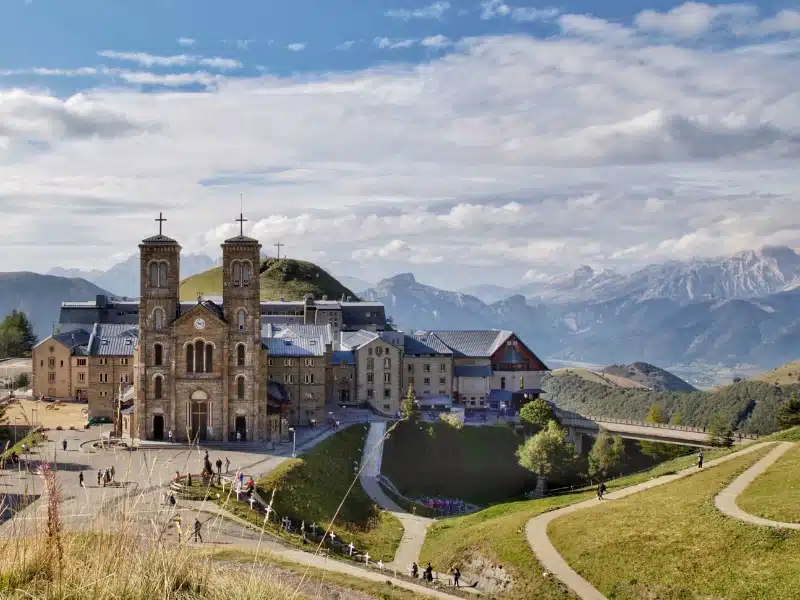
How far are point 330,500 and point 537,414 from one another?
42.1 meters

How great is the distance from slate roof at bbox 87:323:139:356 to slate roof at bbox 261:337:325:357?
16207 mm

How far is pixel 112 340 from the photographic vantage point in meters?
95.8

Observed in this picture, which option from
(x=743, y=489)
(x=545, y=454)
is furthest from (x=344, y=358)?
(x=743, y=489)

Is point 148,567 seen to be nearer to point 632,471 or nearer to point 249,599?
point 249,599

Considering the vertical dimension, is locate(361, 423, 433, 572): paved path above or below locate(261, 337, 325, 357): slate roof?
below

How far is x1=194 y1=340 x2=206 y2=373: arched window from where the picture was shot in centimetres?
7881

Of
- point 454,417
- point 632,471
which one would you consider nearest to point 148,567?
point 454,417

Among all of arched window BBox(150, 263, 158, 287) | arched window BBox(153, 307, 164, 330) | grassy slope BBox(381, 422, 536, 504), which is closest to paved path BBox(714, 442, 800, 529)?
grassy slope BBox(381, 422, 536, 504)

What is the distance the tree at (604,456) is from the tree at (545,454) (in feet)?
19.1

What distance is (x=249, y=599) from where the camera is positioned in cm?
1055

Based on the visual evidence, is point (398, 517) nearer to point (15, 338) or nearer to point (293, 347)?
point (293, 347)

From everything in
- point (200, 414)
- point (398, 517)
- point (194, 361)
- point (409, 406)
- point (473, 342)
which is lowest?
→ point (398, 517)

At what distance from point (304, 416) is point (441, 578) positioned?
44846 millimetres

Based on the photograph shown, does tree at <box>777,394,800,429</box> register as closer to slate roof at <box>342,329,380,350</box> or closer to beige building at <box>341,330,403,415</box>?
beige building at <box>341,330,403,415</box>
